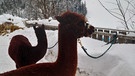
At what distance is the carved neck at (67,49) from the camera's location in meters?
2.94

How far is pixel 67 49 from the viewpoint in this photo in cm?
296

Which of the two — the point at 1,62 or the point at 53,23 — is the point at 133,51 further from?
the point at 53,23

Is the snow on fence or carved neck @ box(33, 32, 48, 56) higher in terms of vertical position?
carved neck @ box(33, 32, 48, 56)

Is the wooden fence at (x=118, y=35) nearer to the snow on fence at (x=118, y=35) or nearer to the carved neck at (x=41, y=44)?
the snow on fence at (x=118, y=35)

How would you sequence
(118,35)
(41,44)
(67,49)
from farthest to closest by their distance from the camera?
(118,35)
(41,44)
(67,49)

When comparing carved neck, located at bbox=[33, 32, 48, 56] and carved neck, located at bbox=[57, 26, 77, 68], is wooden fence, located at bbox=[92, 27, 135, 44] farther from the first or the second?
carved neck, located at bbox=[57, 26, 77, 68]

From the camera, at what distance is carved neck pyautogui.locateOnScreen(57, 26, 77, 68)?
2.94 meters

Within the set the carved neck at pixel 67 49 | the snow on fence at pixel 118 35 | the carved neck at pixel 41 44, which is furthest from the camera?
the snow on fence at pixel 118 35

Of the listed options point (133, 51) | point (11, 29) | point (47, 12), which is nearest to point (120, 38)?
point (133, 51)

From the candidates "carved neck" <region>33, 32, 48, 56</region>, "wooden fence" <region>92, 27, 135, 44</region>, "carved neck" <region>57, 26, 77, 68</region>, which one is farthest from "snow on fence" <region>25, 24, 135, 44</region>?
"carved neck" <region>57, 26, 77, 68</region>

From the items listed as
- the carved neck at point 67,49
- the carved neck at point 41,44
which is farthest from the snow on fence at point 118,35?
the carved neck at point 67,49

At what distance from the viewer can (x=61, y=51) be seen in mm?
2988

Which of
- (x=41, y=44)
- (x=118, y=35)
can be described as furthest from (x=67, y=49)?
(x=118, y=35)

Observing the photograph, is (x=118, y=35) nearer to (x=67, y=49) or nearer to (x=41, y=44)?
(x=41, y=44)
